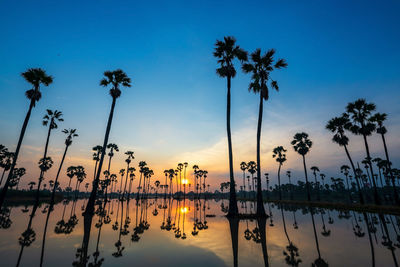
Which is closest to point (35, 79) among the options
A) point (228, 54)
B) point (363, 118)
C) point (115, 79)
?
point (115, 79)

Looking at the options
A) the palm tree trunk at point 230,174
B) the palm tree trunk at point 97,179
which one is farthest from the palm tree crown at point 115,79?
the palm tree trunk at point 230,174

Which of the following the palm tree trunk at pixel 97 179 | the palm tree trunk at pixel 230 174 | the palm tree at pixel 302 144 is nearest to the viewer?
the palm tree trunk at pixel 230 174

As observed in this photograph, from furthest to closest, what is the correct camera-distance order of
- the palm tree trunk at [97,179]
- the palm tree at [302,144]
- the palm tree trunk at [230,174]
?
the palm tree at [302,144]
the palm tree trunk at [97,179]
the palm tree trunk at [230,174]

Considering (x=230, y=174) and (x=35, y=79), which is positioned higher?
(x=35, y=79)

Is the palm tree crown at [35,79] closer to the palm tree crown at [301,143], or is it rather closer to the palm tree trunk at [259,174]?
the palm tree trunk at [259,174]

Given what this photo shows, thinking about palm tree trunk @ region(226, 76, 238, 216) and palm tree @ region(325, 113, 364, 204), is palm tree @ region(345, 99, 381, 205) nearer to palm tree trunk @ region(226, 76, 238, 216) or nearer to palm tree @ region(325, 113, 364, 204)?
palm tree @ region(325, 113, 364, 204)

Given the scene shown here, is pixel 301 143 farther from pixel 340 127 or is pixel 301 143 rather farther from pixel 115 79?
pixel 115 79

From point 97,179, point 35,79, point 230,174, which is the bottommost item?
point 97,179

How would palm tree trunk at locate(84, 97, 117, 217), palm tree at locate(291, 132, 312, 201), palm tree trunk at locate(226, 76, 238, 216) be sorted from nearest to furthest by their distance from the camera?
palm tree trunk at locate(226, 76, 238, 216) < palm tree trunk at locate(84, 97, 117, 217) < palm tree at locate(291, 132, 312, 201)

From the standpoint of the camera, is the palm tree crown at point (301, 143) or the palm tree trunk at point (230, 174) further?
the palm tree crown at point (301, 143)

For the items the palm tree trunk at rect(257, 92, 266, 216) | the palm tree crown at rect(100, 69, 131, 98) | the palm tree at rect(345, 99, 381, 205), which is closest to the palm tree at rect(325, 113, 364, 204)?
the palm tree at rect(345, 99, 381, 205)

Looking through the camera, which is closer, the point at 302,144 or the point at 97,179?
the point at 97,179

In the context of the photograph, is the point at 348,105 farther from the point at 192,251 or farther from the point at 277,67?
the point at 192,251

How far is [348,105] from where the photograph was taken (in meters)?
30.5
